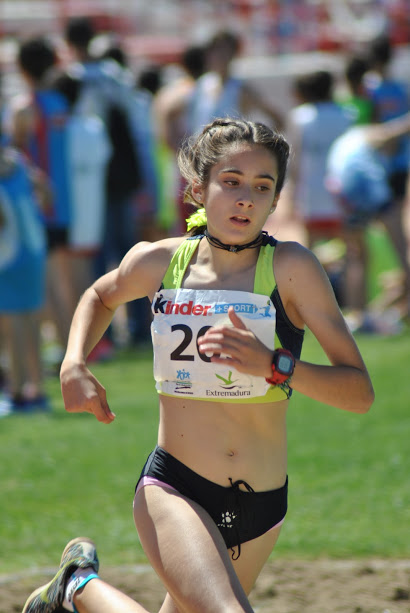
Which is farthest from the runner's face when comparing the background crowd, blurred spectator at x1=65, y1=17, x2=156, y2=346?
blurred spectator at x1=65, y1=17, x2=156, y2=346

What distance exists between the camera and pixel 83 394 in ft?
10.2

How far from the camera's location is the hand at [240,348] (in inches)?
108

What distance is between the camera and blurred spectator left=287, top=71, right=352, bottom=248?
9.84 metres

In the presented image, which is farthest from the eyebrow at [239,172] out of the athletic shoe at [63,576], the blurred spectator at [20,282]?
the blurred spectator at [20,282]

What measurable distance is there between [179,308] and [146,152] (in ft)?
21.9

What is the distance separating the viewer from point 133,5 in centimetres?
2658

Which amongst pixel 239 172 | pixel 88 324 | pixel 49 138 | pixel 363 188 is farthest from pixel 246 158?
pixel 363 188

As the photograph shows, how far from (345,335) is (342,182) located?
21.1ft

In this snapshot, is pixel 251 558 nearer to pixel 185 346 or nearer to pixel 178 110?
pixel 185 346

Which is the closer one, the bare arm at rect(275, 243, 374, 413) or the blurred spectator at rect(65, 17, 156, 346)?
the bare arm at rect(275, 243, 374, 413)

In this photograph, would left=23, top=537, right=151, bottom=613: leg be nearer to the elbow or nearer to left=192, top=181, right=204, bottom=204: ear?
the elbow

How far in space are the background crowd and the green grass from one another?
139 centimetres

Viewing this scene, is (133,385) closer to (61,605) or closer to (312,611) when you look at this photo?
(312,611)

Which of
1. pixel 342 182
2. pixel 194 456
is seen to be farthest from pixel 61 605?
pixel 342 182
